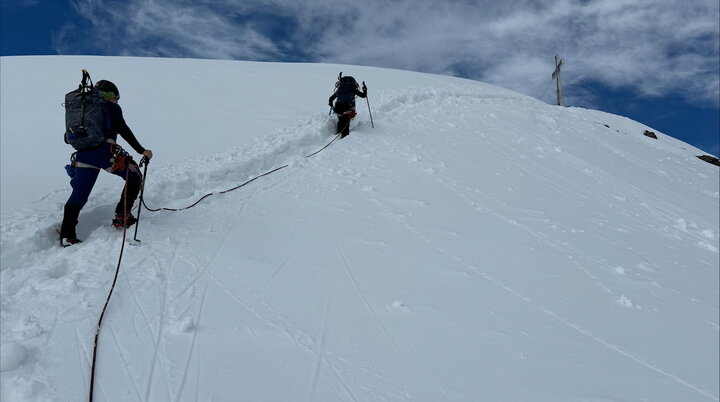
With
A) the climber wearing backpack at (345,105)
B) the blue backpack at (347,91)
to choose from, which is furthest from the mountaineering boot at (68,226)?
the blue backpack at (347,91)

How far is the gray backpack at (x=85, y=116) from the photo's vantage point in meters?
3.63

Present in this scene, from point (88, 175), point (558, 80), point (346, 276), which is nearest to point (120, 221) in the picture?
point (88, 175)

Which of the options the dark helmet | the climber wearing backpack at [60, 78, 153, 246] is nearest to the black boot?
the climber wearing backpack at [60, 78, 153, 246]

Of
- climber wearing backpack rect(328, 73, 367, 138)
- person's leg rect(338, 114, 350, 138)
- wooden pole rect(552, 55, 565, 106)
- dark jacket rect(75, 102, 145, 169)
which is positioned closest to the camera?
dark jacket rect(75, 102, 145, 169)

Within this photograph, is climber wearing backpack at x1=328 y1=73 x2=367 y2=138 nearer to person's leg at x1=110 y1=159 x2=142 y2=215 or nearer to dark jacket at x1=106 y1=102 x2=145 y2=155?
person's leg at x1=110 y1=159 x2=142 y2=215

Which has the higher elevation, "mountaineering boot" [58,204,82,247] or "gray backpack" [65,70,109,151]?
"gray backpack" [65,70,109,151]

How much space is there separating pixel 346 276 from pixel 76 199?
Answer: 265 cm

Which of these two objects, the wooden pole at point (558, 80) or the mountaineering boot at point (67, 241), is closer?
the mountaineering boot at point (67, 241)

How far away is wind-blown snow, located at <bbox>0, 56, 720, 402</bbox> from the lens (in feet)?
7.76

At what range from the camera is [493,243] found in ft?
14.5

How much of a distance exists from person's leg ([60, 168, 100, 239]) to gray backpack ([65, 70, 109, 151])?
0.82 ft

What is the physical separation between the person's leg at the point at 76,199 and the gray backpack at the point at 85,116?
0.82 feet

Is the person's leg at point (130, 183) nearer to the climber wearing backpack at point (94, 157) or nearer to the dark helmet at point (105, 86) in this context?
the climber wearing backpack at point (94, 157)

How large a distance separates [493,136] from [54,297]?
8931 millimetres
